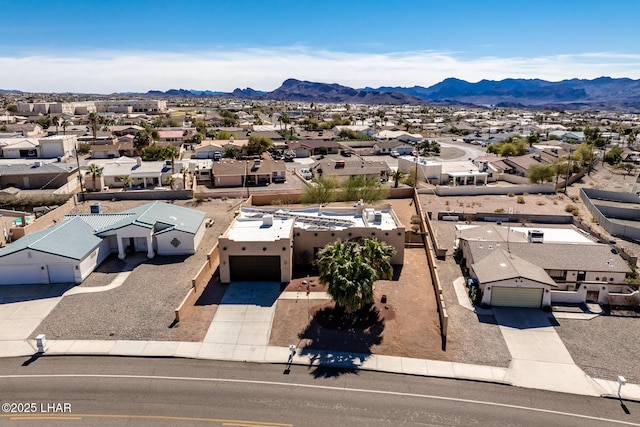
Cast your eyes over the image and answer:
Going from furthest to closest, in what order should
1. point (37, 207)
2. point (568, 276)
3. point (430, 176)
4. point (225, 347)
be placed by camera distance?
point (430, 176) < point (37, 207) < point (568, 276) < point (225, 347)

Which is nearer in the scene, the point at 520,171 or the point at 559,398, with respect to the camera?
the point at 559,398

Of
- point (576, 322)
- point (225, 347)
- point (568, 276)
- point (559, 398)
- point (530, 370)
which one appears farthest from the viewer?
point (568, 276)

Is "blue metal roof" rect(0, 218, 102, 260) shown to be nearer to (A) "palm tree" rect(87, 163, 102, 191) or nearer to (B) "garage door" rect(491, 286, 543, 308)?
(A) "palm tree" rect(87, 163, 102, 191)

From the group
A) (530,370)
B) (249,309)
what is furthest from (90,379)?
(530,370)

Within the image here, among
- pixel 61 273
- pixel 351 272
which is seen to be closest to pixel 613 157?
pixel 351 272

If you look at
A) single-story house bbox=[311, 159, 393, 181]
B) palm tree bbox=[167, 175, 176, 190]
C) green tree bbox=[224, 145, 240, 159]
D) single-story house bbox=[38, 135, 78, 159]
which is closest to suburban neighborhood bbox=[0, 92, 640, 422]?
palm tree bbox=[167, 175, 176, 190]

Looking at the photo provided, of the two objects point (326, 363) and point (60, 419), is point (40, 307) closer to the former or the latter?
point (60, 419)
